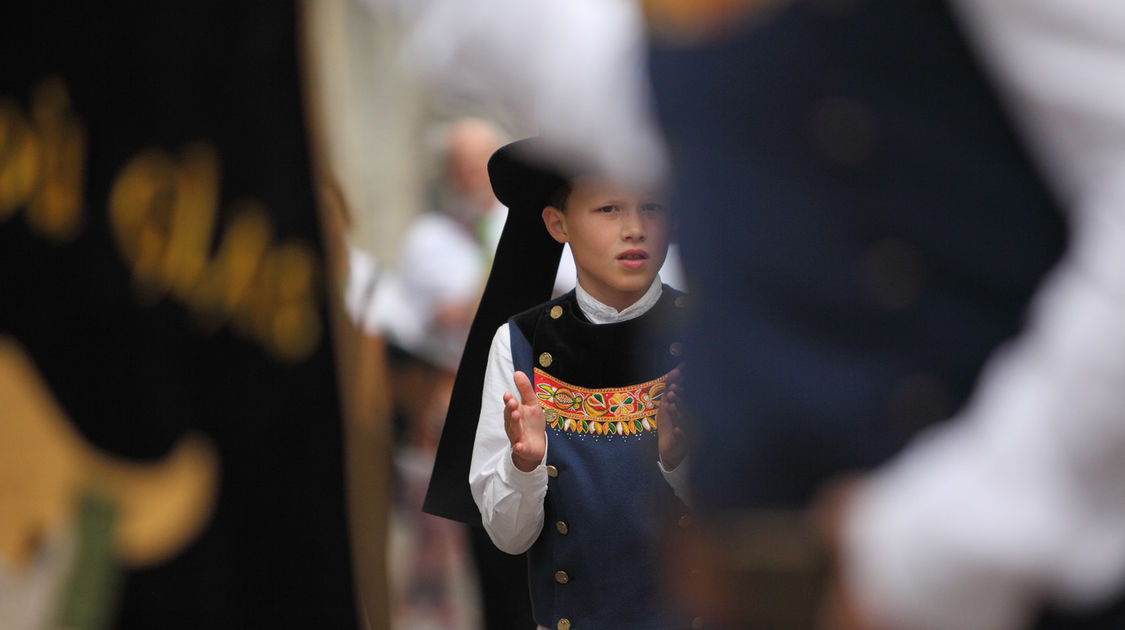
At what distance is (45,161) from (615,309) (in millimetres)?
900

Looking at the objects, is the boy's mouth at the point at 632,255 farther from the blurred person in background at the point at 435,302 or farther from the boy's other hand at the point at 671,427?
the blurred person in background at the point at 435,302

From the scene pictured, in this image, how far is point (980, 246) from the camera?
35.9 inches

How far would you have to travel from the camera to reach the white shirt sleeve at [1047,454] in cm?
79

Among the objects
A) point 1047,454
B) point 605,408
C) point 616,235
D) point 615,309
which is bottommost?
point 1047,454

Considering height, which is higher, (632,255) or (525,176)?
(525,176)

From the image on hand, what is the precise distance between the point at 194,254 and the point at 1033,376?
139 cm

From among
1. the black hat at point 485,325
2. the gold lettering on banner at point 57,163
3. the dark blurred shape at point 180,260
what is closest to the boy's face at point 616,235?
the black hat at point 485,325

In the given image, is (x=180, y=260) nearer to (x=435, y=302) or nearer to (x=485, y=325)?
(x=485, y=325)

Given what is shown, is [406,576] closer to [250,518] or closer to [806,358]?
[250,518]

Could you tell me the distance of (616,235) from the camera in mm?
1857

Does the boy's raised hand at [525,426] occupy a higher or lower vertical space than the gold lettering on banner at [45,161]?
lower

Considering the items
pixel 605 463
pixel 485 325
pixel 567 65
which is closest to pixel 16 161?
pixel 485 325

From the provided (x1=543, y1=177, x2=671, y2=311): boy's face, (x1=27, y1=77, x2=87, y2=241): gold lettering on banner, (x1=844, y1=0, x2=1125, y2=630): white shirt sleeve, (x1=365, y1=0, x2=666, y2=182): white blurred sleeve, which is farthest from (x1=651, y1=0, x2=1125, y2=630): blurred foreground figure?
(x1=27, y1=77, x2=87, y2=241): gold lettering on banner

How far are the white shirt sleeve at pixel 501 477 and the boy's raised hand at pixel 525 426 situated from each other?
0.08 ft
